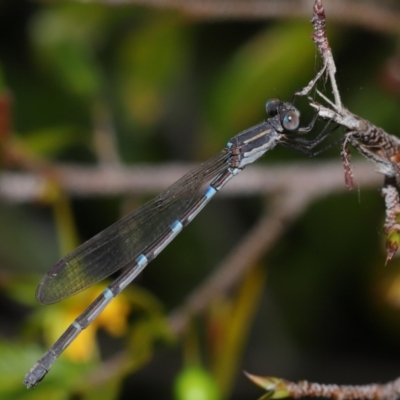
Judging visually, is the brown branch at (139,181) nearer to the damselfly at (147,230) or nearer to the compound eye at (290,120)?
the damselfly at (147,230)

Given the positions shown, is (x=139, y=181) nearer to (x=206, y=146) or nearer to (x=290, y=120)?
(x=290, y=120)

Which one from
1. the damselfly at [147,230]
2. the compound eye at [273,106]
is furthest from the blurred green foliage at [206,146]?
the compound eye at [273,106]

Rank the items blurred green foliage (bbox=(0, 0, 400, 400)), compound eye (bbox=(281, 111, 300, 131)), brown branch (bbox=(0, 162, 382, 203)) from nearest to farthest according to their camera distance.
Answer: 1. compound eye (bbox=(281, 111, 300, 131))
2. brown branch (bbox=(0, 162, 382, 203))
3. blurred green foliage (bbox=(0, 0, 400, 400))

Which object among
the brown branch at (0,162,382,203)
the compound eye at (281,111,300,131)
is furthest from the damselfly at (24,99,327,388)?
the brown branch at (0,162,382,203)

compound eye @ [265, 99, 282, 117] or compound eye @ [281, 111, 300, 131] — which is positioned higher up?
compound eye @ [265, 99, 282, 117]

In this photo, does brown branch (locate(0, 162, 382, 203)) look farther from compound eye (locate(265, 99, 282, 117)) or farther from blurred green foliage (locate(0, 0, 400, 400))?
compound eye (locate(265, 99, 282, 117))

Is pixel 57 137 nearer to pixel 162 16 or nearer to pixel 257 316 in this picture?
pixel 162 16

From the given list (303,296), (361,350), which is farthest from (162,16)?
(361,350)

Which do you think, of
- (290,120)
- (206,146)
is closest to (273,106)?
(290,120)
